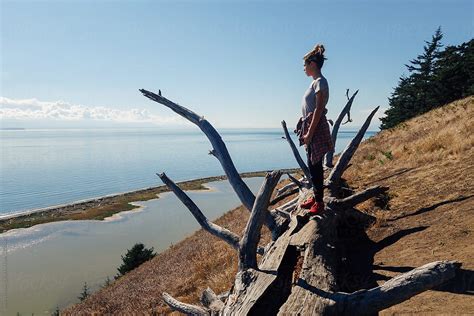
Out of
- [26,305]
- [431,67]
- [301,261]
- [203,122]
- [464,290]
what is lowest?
[26,305]

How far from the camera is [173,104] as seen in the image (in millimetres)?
5723

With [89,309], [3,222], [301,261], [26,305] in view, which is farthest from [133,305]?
[3,222]

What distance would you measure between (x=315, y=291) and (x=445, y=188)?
5.91 meters

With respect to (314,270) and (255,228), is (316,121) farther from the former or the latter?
(314,270)

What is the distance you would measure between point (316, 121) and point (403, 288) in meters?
2.69

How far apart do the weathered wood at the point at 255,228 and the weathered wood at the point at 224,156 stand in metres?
1.36

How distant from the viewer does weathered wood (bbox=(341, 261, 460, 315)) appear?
8.83 feet

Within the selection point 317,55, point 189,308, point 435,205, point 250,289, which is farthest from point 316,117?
point 435,205

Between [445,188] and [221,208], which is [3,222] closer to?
[221,208]

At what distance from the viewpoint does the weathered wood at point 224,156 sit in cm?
534

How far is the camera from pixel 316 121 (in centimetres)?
486

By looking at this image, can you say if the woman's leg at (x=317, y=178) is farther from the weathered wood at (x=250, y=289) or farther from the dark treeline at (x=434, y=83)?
the dark treeline at (x=434, y=83)

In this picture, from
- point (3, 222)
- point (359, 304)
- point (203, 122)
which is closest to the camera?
point (359, 304)

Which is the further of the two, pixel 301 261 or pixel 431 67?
pixel 431 67
